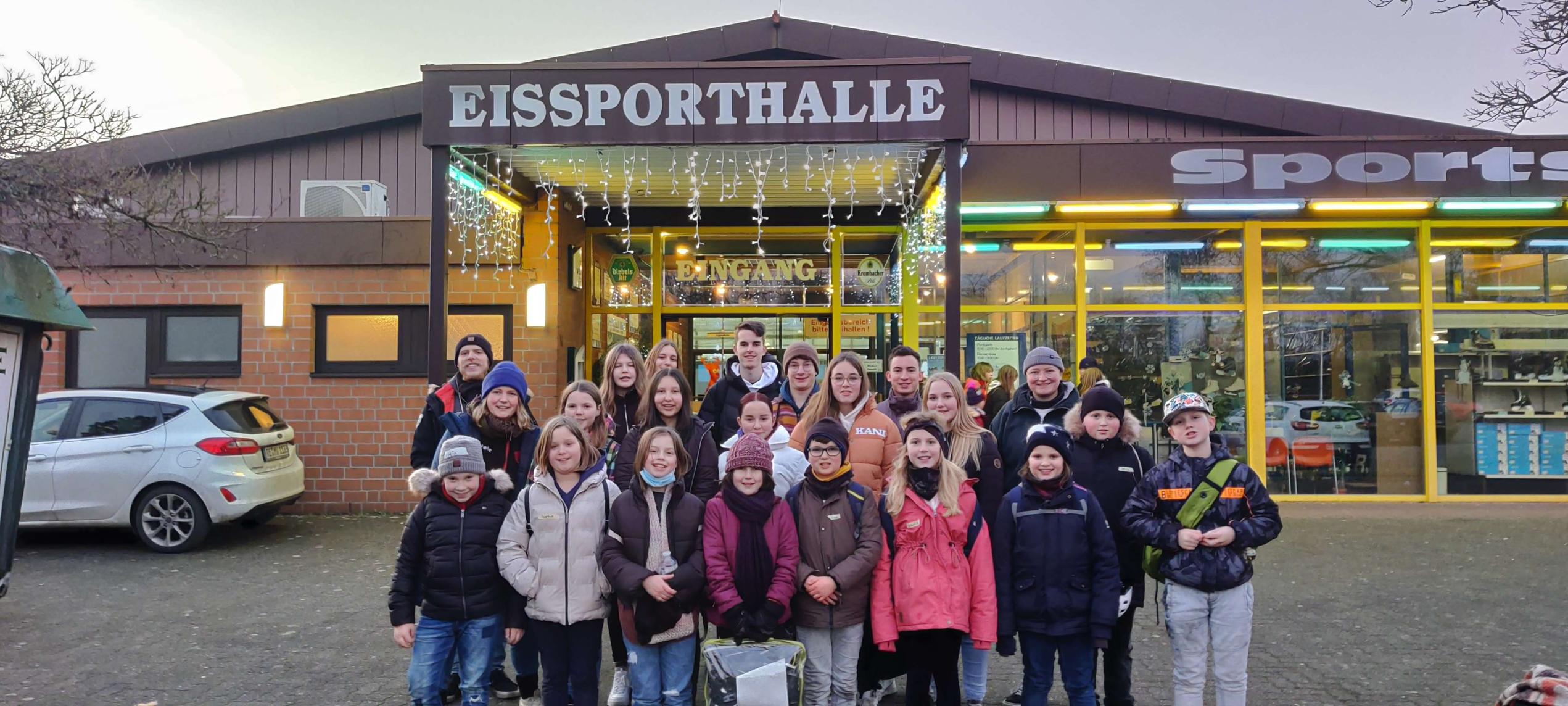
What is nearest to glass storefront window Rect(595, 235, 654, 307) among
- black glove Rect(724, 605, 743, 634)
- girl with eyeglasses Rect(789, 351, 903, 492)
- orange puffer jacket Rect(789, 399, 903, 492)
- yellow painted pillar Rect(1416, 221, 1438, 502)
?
girl with eyeglasses Rect(789, 351, 903, 492)

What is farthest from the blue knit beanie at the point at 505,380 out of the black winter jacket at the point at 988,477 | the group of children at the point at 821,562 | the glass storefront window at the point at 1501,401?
the glass storefront window at the point at 1501,401

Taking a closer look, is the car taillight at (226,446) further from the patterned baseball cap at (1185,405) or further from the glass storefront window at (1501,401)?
the glass storefront window at (1501,401)

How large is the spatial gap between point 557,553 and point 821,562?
116 centimetres

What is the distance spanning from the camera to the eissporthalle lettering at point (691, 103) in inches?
309

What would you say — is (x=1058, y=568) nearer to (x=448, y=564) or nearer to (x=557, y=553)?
(x=557, y=553)

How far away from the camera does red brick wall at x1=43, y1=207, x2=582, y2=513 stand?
34.5ft

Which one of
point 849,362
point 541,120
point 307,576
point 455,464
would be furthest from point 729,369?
point 307,576

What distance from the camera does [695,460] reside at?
4910mm

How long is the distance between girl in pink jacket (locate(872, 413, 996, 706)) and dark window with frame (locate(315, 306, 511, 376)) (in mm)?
7223

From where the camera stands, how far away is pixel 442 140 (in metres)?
7.90

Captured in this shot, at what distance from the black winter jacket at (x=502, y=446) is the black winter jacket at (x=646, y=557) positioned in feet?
2.41

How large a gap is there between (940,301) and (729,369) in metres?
6.02

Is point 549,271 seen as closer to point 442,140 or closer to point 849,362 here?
point 442,140

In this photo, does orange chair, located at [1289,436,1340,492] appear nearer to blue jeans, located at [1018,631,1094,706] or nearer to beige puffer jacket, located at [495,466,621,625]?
blue jeans, located at [1018,631,1094,706]
